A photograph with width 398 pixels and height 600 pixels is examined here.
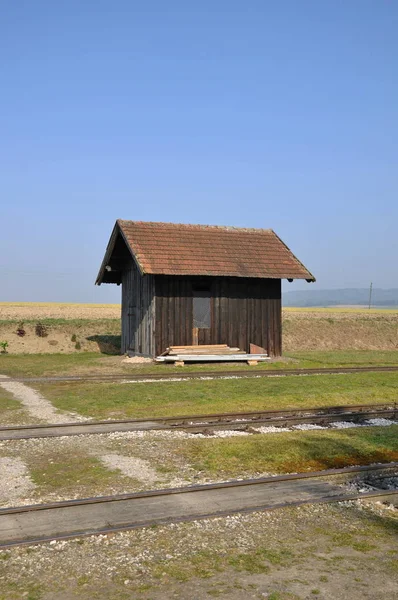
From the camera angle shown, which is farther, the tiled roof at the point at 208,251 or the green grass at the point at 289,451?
the tiled roof at the point at 208,251

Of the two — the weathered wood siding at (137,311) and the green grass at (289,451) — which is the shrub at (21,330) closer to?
the weathered wood siding at (137,311)

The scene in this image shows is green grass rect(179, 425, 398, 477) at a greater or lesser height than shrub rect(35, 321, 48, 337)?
lesser

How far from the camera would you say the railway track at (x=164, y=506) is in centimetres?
675

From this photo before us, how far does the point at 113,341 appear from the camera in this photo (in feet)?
119

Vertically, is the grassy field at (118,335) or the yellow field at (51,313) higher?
the yellow field at (51,313)

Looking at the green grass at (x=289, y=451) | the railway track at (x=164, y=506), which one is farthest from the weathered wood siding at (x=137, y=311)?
the railway track at (x=164, y=506)

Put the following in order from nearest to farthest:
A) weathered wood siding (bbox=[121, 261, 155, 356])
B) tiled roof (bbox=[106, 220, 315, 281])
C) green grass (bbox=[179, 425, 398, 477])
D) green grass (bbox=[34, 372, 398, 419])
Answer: green grass (bbox=[179, 425, 398, 477]), green grass (bbox=[34, 372, 398, 419]), tiled roof (bbox=[106, 220, 315, 281]), weathered wood siding (bbox=[121, 261, 155, 356])

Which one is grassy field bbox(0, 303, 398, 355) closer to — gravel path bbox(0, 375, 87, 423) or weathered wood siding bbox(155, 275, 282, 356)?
weathered wood siding bbox(155, 275, 282, 356)

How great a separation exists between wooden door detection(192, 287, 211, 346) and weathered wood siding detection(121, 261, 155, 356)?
185cm

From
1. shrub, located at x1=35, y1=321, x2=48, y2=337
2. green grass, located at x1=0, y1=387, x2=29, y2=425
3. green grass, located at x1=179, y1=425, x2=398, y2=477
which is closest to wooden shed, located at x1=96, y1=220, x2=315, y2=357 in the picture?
shrub, located at x1=35, y1=321, x2=48, y2=337

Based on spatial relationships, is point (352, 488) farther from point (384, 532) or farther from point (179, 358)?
point (179, 358)

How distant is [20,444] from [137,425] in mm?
2562

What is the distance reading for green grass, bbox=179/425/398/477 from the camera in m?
9.54

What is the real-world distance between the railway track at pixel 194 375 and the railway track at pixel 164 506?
41.8 ft
